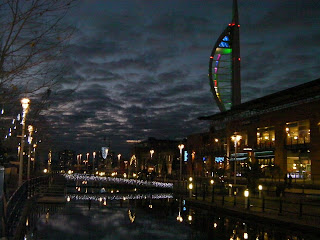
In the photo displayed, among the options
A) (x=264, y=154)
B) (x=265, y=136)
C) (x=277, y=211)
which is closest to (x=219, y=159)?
(x=265, y=136)

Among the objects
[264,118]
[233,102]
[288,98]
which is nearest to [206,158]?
[233,102]

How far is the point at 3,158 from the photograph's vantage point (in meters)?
34.5

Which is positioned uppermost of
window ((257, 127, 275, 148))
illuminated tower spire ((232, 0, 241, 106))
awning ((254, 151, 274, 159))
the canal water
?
illuminated tower spire ((232, 0, 241, 106))

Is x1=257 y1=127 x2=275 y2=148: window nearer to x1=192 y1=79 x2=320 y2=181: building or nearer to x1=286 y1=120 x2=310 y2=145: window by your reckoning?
x1=192 y1=79 x2=320 y2=181: building

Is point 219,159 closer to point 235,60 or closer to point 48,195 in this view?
point 235,60

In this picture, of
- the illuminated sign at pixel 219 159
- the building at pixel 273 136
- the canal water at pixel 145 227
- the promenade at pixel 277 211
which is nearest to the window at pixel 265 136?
the building at pixel 273 136

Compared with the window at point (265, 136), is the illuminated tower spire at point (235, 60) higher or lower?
higher

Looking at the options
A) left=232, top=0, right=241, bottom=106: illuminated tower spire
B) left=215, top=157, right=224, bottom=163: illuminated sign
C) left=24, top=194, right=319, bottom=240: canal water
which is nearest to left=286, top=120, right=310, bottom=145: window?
left=215, top=157, right=224, bottom=163: illuminated sign

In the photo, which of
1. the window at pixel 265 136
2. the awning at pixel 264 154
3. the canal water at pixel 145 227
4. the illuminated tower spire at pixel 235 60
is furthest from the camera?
the illuminated tower spire at pixel 235 60

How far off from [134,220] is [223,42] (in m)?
88.3

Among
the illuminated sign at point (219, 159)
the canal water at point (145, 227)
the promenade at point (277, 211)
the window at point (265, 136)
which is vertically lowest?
the canal water at point (145, 227)

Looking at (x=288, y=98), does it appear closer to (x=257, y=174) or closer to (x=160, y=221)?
(x=257, y=174)

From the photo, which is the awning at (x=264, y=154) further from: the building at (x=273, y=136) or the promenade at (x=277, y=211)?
the promenade at (x=277, y=211)

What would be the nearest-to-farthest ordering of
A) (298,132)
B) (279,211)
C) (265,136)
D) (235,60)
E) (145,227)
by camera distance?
1. (145,227)
2. (279,211)
3. (298,132)
4. (265,136)
5. (235,60)
